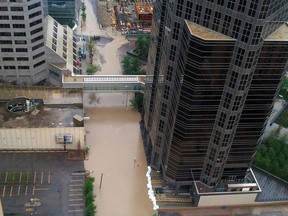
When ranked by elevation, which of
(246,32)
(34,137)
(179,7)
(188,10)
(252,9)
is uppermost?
(252,9)

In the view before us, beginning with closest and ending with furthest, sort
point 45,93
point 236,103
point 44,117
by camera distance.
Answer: point 236,103
point 44,117
point 45,93

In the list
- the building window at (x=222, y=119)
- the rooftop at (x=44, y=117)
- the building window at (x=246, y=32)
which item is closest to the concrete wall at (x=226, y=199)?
the building window at (x=222, y=119)

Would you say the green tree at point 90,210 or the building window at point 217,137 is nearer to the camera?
the building window at point 217,137

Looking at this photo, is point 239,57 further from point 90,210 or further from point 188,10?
point 90,210

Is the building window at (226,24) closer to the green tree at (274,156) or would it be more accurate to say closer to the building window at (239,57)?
the building window at (239,57)

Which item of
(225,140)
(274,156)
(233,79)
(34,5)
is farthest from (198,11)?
(34,5)

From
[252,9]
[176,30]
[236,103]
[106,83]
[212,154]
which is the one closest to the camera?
[252,9]

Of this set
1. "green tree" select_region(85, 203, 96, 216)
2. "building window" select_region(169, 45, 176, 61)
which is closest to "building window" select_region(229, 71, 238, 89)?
"building window" select_region(169, 45, 176, 61)
